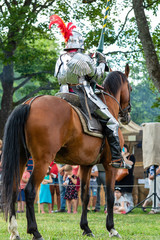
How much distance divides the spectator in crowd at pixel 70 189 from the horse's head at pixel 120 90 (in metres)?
4.55

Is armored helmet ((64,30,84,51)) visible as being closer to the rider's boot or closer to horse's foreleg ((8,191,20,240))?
the rider's boot

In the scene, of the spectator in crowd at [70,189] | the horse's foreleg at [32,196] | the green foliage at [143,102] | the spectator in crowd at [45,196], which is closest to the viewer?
the horse's foreleg at [32,196]

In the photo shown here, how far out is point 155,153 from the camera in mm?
12000

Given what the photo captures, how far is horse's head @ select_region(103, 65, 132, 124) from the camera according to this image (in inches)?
298

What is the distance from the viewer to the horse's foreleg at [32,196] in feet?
17.5

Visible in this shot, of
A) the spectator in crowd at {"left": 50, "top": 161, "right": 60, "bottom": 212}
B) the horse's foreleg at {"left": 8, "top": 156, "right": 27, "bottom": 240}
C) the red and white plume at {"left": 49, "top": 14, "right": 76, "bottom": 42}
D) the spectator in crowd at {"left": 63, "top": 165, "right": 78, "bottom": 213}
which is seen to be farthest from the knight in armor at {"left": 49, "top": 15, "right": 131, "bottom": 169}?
the spectator in crowd at {"left": 50, "top": 161, "right": 60, "bottom": 212}

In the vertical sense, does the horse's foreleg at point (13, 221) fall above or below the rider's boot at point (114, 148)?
below

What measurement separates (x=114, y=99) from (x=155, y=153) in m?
5.01

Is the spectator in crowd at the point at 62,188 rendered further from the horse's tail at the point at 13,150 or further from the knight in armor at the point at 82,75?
the horse's tail at the point at 13,150

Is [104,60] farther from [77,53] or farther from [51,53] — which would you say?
[51,53]

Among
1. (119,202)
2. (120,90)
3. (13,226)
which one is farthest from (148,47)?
(13,226)

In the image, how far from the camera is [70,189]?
12188 millimetres

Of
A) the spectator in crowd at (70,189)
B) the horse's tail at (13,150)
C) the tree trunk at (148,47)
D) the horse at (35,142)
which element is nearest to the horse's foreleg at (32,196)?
the horse at (35,142)

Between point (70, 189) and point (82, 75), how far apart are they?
6.33 metres
